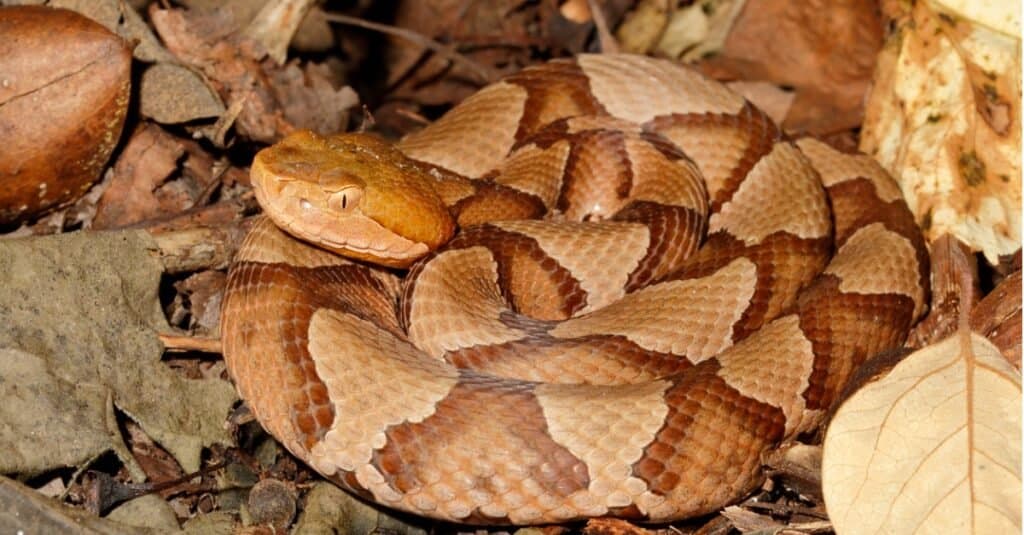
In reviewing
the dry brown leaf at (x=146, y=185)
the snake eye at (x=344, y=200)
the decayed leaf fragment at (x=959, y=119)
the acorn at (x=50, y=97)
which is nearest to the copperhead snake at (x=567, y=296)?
the snake eye at (x=344, y=200)

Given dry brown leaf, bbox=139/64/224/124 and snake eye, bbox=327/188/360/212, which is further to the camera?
dry brown leaf, bbox=139/64/224/124

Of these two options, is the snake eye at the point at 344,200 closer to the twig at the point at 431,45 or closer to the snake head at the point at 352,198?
the snake head at the point at 352,198

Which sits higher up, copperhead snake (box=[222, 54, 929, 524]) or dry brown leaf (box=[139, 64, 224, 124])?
dry brown leaf (box=[139, 64, 224, 124])

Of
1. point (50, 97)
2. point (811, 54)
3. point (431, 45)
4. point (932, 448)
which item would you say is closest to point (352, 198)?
point (50, 97)

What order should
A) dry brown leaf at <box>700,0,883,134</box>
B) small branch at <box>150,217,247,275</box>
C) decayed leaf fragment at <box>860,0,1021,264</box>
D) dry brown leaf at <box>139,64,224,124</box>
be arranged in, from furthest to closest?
dry brown leaf at <box>700,0,883,134</box>, dry brown leaf at <box>139,64,224,124</box>, decayed leaf fragment at <box>860,0,1021,264</box>, small branch at <box>150,217,247,275</box>

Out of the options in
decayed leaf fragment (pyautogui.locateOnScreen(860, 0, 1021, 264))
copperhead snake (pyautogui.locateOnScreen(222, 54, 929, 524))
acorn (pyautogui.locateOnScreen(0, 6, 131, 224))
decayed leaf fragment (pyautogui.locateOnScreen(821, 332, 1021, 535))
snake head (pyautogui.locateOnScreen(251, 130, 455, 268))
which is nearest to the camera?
decayed leaf fragment (pyautogui.locateOnScreen(821, 332, 1021, 535))

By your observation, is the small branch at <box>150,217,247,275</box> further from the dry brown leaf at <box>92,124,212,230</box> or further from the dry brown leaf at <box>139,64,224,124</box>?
the dry brown leaf at <box>139,64,224,124</box>

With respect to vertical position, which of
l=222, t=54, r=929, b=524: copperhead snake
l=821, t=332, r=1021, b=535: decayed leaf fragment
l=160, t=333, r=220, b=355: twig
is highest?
l=821, t=332, r=1021, b=535: decayed leaf fragment

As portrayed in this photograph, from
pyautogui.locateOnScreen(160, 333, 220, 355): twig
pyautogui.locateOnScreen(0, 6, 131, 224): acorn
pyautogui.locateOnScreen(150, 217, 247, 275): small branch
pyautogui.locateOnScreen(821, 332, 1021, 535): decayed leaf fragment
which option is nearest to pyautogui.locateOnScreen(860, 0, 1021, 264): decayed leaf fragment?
pyautogui.locateOnScreen(821, 332, 1021, 535): decayed leaf fragment
